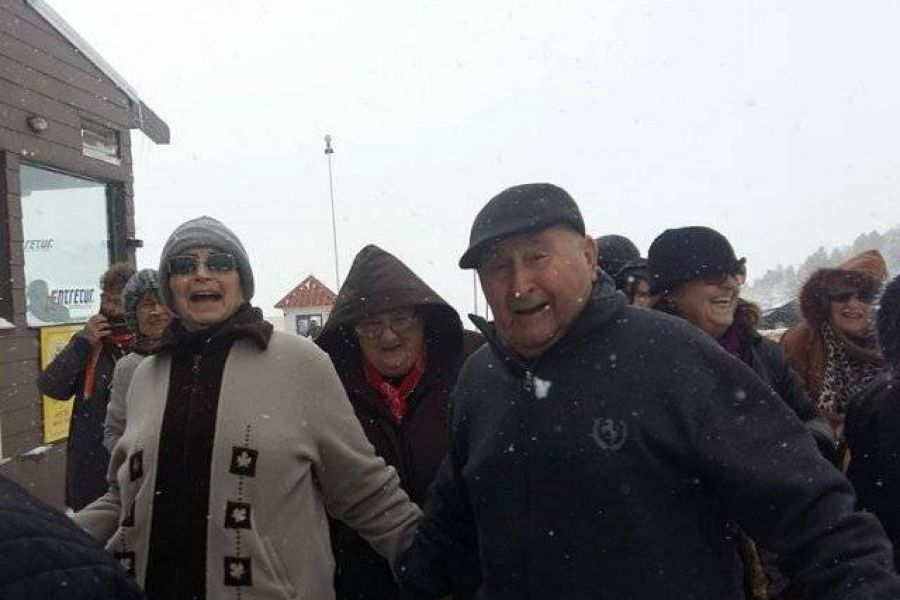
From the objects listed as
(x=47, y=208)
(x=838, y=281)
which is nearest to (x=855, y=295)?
(x=838, y=281)

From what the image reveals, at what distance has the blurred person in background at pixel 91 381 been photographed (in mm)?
4027

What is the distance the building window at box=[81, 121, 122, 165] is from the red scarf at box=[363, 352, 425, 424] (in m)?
6.76

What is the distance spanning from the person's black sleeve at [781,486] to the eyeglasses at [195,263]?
1470 mm

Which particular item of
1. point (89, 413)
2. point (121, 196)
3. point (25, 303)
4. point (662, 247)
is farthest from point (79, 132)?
point (662, 247)

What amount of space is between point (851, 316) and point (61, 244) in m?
7.45

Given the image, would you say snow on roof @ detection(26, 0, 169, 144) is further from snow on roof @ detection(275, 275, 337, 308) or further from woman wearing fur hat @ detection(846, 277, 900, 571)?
snow on roof @ detection(275, 275, 337, 308)

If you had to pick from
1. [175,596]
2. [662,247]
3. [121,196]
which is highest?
[121,196]

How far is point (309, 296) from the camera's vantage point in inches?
1468

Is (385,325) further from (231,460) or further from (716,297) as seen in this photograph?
(716,297)

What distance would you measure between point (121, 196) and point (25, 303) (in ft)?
7.57

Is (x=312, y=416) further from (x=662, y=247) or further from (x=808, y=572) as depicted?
(x=662, y=247)

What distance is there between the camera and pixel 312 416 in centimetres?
227

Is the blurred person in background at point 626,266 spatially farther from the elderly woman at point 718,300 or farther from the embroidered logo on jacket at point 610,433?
the embroidered logo on jacket at point 610,433

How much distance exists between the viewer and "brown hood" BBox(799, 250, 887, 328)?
144 inches
